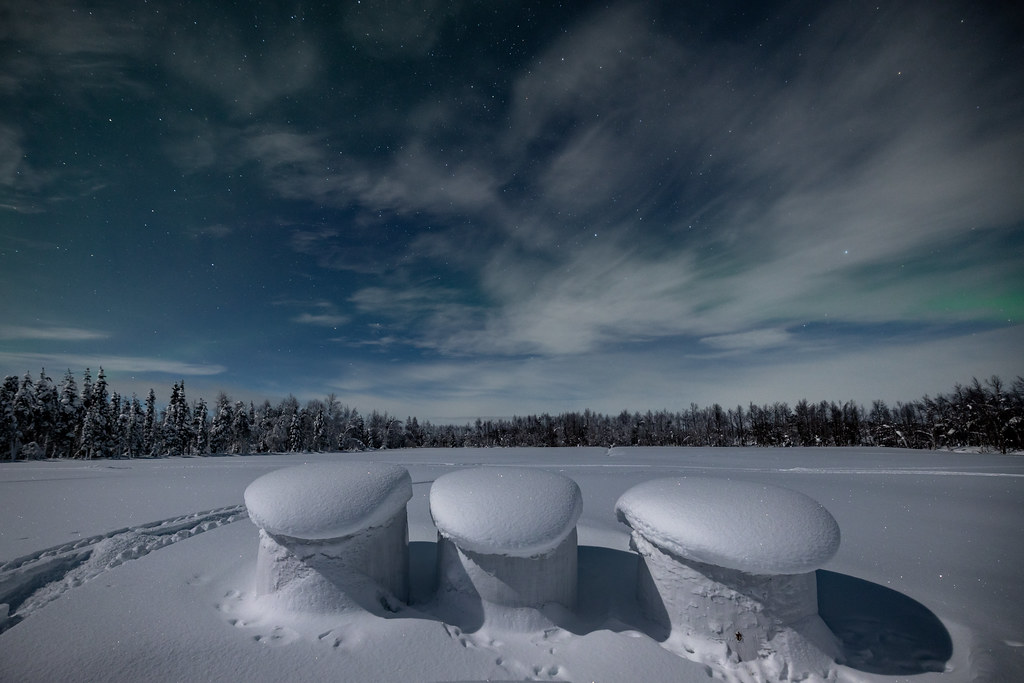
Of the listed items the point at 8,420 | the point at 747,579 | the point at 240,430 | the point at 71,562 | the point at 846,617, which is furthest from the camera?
the point at 240,430

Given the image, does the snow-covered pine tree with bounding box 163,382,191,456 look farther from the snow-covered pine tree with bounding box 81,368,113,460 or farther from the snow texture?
the snow texture

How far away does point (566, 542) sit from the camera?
15.1 ft

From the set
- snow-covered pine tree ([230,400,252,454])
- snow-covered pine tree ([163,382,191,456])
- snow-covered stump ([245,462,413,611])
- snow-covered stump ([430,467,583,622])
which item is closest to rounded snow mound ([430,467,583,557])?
snow-covered stump ([430,467,583,622])

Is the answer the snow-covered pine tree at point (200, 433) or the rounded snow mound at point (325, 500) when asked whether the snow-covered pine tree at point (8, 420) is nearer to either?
the snow-covered pine tree at point (200, 433)

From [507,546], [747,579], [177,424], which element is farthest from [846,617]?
[177,424]

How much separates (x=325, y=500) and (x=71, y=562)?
4768 millimetres

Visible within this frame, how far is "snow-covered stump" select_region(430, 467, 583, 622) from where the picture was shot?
4.37 meters

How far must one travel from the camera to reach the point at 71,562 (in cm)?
588

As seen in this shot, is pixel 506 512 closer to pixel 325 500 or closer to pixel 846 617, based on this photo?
pixel 325 500

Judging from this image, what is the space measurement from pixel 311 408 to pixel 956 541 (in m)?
74.7

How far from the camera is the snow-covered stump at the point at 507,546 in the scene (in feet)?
14.3

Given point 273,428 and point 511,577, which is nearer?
point 511,577

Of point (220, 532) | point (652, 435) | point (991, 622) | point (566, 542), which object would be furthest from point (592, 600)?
point (652, 435)

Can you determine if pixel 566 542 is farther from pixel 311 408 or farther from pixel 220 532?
pixel 311 408
